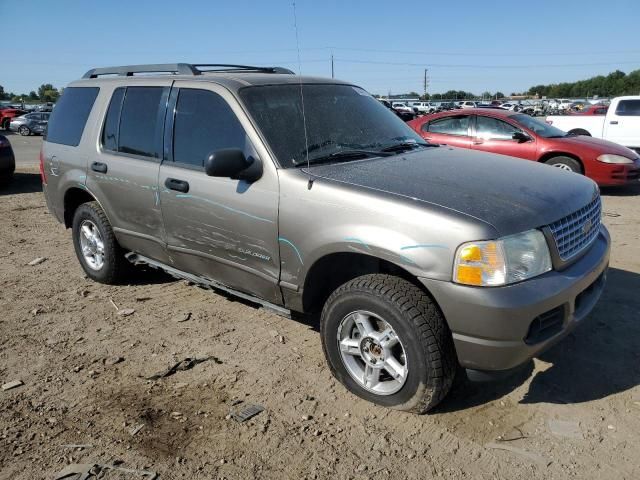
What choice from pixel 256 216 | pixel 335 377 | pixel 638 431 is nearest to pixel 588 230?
pixel 638 431

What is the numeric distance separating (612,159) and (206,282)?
7927mm

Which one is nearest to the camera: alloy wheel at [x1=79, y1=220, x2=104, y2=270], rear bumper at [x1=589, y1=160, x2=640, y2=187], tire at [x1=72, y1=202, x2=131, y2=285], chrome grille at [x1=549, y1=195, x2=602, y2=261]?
chrome grille at [x1=549, y1=195, x2=602, y2=261]

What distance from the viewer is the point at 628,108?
524 inches

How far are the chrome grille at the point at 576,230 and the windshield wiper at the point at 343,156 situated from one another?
1.26m

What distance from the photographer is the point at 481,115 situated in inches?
395

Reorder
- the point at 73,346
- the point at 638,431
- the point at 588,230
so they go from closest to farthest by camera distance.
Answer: the point at 638,431, the point at 588,230, the point at 73,346

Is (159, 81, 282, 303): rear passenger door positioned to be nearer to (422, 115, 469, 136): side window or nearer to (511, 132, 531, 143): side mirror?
(422, 115, 469, 136): side window

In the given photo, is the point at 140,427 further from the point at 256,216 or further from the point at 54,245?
the point at 54,245

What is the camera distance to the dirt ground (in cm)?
271

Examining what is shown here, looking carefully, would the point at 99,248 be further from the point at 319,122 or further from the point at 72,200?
Result: the point at 319,122

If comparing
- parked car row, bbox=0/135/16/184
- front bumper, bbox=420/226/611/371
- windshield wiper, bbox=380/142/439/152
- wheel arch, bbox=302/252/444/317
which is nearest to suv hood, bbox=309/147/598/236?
windshield wiper, bbox=380/142/439/152

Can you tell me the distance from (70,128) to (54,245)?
220cm

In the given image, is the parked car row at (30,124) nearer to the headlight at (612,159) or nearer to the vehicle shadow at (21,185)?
the vehicle shadow at (21,185)

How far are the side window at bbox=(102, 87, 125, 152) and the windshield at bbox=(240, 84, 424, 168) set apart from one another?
1490 mm
